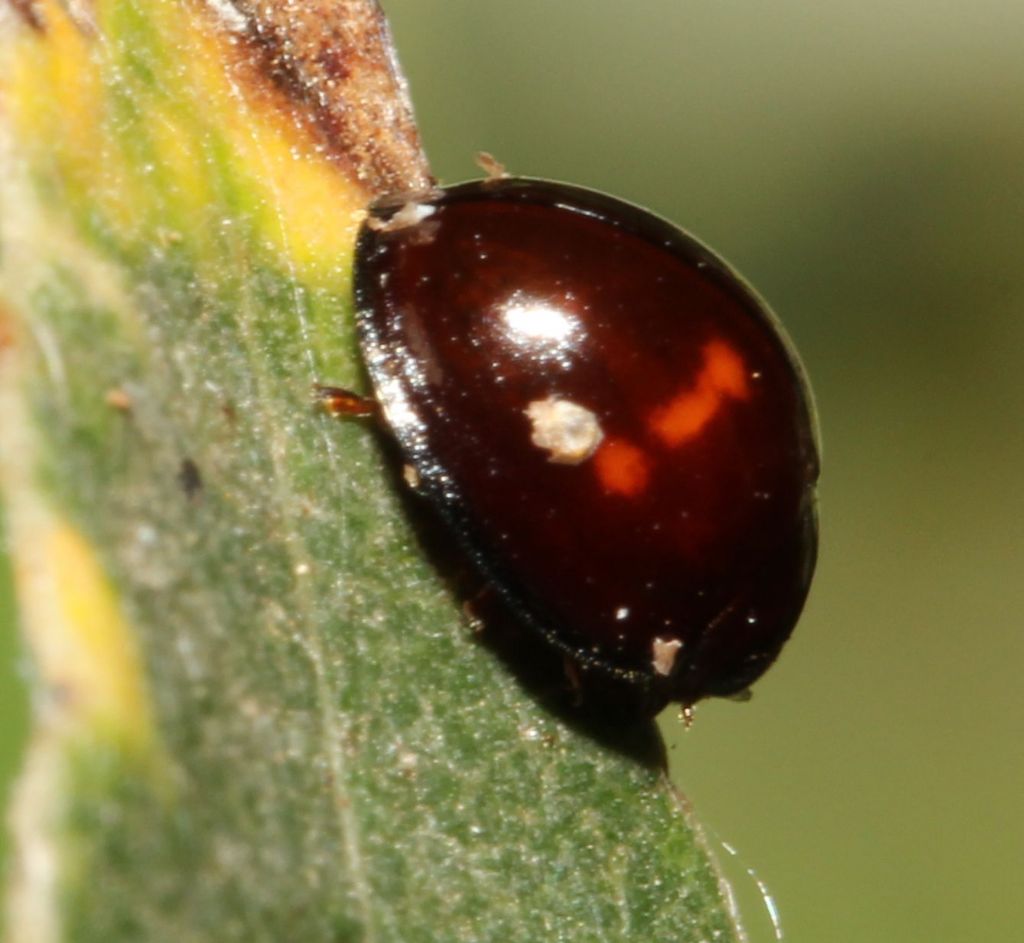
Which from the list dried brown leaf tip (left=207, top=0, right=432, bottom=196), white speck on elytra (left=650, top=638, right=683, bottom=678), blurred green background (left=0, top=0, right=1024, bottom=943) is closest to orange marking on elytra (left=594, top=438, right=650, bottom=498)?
white speck on elytra (left=650, top=638, right=683, bottom=678)

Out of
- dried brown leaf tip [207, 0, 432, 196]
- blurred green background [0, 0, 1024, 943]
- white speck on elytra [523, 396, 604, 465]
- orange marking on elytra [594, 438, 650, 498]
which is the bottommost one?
blurred green background [0, 0, 1024, 943]

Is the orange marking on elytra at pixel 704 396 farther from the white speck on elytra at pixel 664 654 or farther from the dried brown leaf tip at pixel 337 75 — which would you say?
the dried brown leaf tip at pixel 337 75

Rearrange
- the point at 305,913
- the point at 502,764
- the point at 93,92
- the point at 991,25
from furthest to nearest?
the point at 991,25 → the point at 502,764 → the point at 93,92 → the point at 305,913

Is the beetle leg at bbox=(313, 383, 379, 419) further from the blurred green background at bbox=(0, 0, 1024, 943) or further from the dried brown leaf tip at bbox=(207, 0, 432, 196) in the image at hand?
the blurred green background at bbox=(0, 0, 1024, 943)

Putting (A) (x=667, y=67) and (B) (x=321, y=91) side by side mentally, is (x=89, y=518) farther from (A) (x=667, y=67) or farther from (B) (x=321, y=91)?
(A) (x=667, y=67)

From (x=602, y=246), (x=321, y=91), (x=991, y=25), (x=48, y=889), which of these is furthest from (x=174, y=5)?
(x=991, y=25)

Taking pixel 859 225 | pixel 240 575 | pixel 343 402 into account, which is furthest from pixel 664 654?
pixel 859 225

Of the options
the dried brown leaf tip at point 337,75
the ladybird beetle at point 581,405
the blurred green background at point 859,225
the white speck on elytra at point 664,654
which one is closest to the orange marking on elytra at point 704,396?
the ladybird beetle at point 581,405
